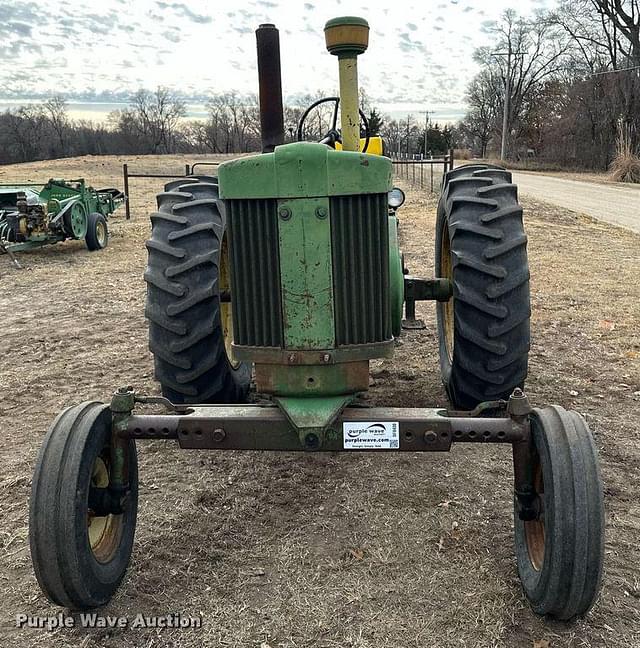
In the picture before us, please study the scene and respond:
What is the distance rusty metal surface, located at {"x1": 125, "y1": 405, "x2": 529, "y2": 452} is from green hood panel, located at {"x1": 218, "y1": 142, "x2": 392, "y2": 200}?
90 centimetres

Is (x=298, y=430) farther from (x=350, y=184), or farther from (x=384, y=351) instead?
(x=350, y=184)

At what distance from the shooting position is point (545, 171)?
41.4 m

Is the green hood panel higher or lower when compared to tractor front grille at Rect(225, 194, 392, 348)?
higher

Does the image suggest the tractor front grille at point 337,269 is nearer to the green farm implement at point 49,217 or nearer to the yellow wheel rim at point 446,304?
the yellow wheel rim at point 446,304

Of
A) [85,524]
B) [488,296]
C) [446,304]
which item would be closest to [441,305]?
[446,304]

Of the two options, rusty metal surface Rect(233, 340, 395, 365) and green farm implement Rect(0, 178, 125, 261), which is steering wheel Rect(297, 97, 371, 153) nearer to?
rusty metal surface Rect(233, 340, 395, 365)

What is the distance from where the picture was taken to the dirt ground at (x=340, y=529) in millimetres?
2664

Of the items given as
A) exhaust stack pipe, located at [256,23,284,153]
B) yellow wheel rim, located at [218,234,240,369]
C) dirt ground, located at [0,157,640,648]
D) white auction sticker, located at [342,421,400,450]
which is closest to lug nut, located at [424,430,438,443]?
white auction sticker, located at [342,421,400,450]

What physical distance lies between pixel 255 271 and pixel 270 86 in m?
1.32

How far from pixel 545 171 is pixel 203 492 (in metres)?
41.5

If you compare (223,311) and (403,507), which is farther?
(223,311)

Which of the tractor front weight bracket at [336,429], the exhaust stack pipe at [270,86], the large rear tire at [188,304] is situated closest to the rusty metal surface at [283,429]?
the tractor front weight bracket at [336,429]

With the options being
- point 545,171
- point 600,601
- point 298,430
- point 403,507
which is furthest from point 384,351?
point 545,171

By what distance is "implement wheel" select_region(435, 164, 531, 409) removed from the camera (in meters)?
3.70
